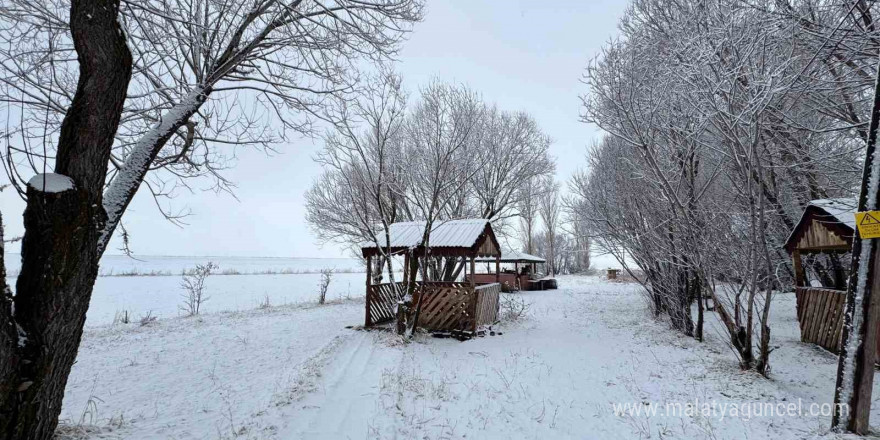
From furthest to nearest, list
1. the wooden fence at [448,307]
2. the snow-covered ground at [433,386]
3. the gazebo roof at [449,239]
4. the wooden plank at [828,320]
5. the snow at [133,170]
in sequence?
1. the gazebo roof at [449,239]
2. the wooden fence at [448,307]
3. the wooden plank at [828,320]
4. the snow-covered ground at [433,386]
5. the snow at [133,170]

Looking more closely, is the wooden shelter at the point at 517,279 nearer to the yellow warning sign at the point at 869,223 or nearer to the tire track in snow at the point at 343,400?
the tire track in snow at the point at 343,400

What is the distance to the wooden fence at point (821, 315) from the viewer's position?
22.9ft

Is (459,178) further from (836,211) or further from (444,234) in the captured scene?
(836,211)

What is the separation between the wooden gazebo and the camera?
9.51 meters

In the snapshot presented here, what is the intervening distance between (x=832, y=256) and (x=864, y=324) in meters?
6.79

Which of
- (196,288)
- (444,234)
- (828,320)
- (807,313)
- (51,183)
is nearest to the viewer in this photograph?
(51,183)

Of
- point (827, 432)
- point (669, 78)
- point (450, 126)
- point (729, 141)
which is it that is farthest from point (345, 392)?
point (450, 126)

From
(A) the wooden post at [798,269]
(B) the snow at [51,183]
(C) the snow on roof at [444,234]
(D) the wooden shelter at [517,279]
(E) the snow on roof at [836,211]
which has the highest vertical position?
(E) the snow on roof at [836,211]

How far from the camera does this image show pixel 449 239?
1011 cm

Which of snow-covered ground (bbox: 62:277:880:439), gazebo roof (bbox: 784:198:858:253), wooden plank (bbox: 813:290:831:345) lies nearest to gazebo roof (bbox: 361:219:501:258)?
snow-covered ground (bbox: 62:277:880:439)

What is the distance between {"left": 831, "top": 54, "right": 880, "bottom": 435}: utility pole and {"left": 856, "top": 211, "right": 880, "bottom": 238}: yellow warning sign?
0.02 m

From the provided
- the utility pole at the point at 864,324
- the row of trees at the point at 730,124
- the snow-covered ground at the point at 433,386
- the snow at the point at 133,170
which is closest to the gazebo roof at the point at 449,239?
the snow-covered ground at the point at 433,386

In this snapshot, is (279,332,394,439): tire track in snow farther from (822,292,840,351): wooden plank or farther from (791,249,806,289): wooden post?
(791,249,806,289): wooden post

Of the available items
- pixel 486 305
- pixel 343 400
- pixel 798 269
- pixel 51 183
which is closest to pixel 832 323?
pixel 798 269
